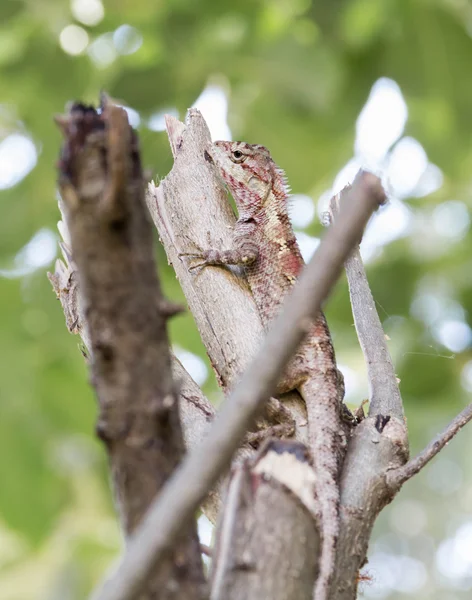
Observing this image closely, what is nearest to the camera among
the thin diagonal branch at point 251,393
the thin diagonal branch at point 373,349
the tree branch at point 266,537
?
the thin diagonal branch at point 251,393

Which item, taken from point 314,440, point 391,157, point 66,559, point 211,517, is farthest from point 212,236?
point 66,559

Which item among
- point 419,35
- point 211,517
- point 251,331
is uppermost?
point 419,35

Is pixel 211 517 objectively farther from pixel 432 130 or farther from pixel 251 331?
pixel 432 130

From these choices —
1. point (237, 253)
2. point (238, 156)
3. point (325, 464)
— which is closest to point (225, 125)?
point (238, 156)

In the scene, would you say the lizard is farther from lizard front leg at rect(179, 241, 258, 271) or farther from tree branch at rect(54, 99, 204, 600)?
tree branch at rect(54, 99, 204, 600)

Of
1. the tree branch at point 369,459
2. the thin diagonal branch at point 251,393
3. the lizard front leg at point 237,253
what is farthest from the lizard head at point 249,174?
the thin diagonal branch at point 251,393

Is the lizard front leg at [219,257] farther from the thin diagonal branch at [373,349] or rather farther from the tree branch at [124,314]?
the tree branch at [124,314]

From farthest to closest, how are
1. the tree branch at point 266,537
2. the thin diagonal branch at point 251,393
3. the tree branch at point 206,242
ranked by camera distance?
the tree branch at point 206,242 → the tree branch at point 266,537 → the thin diagonal branch at point 251,393
